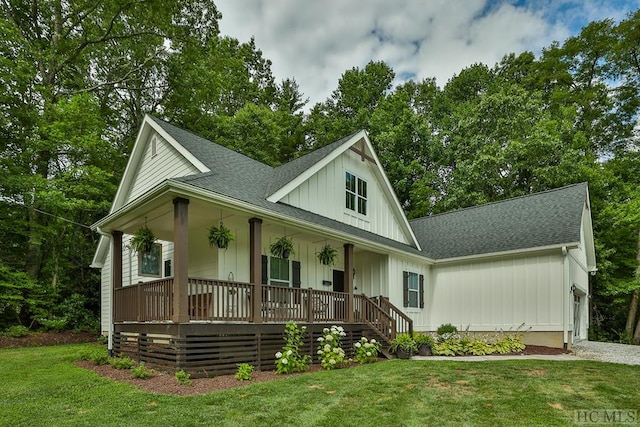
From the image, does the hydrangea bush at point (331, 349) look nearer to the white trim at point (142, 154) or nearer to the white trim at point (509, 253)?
the white trim at point (142, 154)

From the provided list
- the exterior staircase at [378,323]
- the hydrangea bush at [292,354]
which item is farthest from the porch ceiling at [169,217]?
the hydrangea bush at [292,354]

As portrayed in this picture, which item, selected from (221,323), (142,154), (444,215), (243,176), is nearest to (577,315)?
(444,215)

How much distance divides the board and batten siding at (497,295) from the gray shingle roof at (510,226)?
0.58 metres

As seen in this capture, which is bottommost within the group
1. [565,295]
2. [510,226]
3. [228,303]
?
[565,295]

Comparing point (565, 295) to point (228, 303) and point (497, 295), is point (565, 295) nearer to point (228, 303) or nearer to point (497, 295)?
point (497, 295)

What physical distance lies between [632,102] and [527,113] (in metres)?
6.33

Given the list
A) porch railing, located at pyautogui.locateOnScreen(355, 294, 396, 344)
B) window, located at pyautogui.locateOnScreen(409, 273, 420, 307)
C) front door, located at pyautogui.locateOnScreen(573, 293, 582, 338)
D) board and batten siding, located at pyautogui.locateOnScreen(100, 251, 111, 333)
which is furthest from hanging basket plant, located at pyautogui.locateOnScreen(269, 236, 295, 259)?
front door, located at pyautogui.locateOnScreen(573, 293, 582, 338)

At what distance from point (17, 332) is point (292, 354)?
40.6 ft

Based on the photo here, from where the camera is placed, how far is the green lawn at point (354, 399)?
17.0 feet

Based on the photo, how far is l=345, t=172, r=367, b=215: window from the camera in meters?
13.8

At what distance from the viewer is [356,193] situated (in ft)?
46.3

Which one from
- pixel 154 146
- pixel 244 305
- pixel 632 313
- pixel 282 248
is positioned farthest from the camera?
pixel 632 313

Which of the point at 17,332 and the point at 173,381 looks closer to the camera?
the point at 173,381

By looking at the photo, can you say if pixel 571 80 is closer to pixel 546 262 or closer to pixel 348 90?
pixel 348 90
